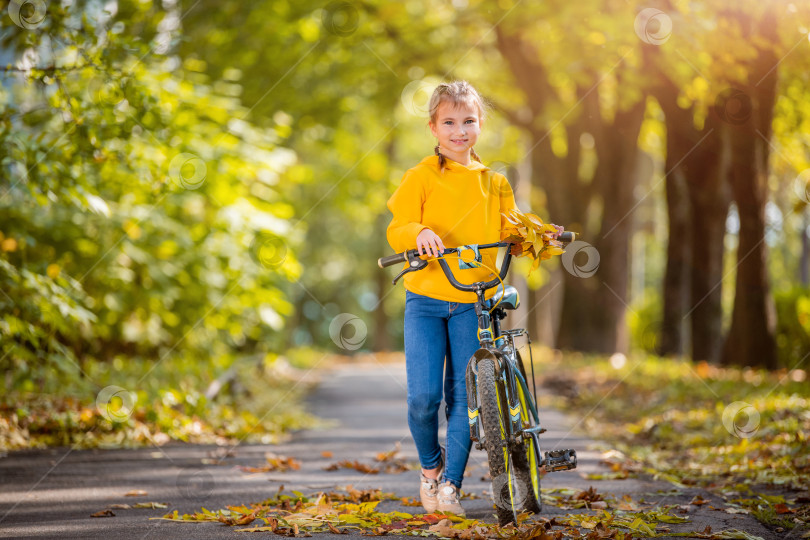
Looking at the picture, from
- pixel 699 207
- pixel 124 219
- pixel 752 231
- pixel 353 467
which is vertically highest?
pixel 699 207

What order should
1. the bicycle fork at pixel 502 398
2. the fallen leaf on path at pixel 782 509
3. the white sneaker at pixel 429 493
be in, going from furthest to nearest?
1. the fallen leaf on path at pixel 782 509
2. the white sneaker at pixel 429 493
3. the bicycle fork at pixel 502 398

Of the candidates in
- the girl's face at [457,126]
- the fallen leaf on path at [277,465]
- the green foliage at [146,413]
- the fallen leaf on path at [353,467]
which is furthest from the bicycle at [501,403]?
the green foliage at [146,413]

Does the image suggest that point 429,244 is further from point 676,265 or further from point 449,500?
point 676,265

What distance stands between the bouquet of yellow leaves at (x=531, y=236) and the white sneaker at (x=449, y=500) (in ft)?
3.99

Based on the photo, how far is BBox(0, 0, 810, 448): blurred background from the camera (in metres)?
7.08

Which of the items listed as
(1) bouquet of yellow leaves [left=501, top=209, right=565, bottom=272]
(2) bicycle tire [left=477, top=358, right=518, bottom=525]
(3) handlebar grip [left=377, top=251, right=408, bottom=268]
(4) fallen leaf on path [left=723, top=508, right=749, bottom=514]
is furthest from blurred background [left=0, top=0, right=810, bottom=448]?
(4) fallen leaf on path [left=723, top=508, right=749, bottom=514]

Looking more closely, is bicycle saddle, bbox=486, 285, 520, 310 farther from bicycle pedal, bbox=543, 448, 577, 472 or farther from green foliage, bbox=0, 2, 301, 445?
green foliage, bbox=0, 2, 301, 445

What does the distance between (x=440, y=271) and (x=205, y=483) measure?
2.43m

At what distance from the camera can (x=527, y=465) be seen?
14.4ft

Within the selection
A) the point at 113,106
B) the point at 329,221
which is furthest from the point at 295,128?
the point at 329,221

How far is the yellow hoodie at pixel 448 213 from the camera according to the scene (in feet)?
14.7

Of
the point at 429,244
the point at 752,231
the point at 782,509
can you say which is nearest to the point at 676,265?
the point at 752,231

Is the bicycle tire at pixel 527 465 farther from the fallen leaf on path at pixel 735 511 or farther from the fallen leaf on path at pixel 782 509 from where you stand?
the fallen leaf on path at pixel 782 509

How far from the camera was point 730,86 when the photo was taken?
11.0 metres
